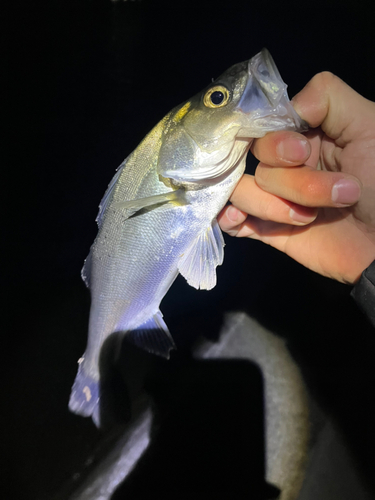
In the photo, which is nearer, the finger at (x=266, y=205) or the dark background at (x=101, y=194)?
the finger at (x=266, y=205)

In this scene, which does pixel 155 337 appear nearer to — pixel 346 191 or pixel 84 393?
pixel 84 393

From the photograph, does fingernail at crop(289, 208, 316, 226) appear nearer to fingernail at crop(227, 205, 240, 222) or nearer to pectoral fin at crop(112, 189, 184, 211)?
fingernail at crop(227, 205, 240, 222)

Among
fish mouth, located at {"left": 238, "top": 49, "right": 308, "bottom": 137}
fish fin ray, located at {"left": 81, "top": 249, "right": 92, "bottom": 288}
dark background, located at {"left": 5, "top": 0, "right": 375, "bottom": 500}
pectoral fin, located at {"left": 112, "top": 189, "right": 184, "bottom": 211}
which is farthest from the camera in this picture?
dark background, located at {"left": 5, "top": 0, "right": 375, "bottom": 500}

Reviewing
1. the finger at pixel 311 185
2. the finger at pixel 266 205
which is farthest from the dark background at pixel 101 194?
the finger at pixel 311 185

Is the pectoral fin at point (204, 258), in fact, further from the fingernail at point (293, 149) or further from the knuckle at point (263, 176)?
the fingernail at point (293, 149)

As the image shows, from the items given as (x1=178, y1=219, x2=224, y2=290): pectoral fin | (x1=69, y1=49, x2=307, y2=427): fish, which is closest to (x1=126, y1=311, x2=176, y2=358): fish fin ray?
(x1=69, y1=49, x2=307, y2=427): fish

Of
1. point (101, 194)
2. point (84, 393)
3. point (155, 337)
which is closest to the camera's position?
point (155, 337)

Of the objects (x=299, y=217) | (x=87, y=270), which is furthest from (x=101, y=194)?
(x=299, y=217)

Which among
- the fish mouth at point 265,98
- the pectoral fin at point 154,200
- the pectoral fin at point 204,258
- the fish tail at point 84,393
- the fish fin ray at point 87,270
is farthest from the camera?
the fish tail at point 84,393
